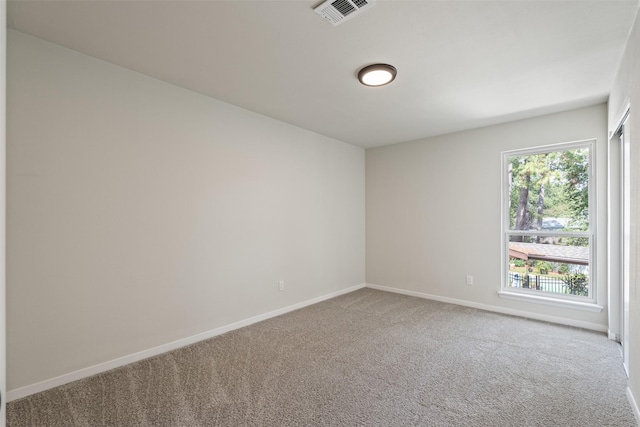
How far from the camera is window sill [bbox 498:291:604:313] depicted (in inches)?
137

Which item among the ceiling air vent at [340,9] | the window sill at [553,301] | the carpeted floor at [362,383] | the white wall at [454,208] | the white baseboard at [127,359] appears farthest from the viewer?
the white wall at [454,208]

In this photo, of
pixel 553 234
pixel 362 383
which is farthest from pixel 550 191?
pixel 362 383

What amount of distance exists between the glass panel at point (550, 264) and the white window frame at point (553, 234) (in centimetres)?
5

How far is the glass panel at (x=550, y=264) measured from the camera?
3658 millimetres

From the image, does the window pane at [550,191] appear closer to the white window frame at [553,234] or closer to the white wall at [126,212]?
the white window frame at [553,234]

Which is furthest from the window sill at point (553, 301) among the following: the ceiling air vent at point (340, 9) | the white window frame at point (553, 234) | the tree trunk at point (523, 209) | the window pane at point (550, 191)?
the ceiling air vent at point (340, 9)

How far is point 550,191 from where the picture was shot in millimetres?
3861

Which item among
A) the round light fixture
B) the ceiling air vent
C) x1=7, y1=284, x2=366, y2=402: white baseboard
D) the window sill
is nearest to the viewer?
the ceiling air vent

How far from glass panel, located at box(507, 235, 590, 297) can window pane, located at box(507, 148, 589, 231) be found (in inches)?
6.9

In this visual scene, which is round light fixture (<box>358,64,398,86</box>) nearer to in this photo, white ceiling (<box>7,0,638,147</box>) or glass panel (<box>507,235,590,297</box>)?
white ceiling (<box>7,0,638,147</box>)

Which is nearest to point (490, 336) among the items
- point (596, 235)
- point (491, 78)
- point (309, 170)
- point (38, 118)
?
point (596, 235)

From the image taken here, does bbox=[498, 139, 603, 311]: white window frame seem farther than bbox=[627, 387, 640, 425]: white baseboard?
Yes

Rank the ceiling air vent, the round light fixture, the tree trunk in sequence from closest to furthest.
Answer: the ceiling air vent → the round light fixture → the tree trunk

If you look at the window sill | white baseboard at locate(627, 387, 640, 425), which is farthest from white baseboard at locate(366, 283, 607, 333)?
white baseboard at locate(627, 387, 640, 425)
